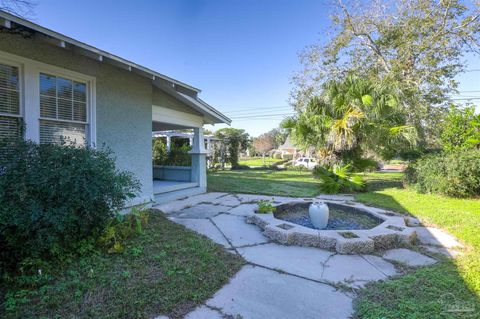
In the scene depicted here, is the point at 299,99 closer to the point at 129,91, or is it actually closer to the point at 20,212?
the point at 129,91

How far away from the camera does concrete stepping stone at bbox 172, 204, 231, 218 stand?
563 cm

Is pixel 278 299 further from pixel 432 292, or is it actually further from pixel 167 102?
pixel 167 102

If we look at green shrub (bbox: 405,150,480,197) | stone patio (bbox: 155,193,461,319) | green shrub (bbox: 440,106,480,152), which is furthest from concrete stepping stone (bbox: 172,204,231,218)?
green shrub (bbox: 440,106,480,152)

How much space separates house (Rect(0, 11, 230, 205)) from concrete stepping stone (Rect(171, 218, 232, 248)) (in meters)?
1.16

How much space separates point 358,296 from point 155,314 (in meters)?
2.05

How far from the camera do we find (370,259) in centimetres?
347

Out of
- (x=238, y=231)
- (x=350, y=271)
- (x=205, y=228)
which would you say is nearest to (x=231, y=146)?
(x=205, y=228)

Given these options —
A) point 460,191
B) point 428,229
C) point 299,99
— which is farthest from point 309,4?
point 428,229

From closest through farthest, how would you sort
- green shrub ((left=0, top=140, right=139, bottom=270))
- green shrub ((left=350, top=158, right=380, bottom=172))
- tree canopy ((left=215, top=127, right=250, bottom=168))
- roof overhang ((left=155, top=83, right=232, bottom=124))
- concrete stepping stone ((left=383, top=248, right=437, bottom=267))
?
1. green shrub ((left=0, top=140, right=139, bottom=270))
2. concrete stepping stone ((left=383, top=248, right=437, bottom=267))
3. roof overhang ((left=155, top=83, right=232, bottom=124))
4. green shrub ((left=350, top=158, right=380, bottom=172))
5. tree canopy ((left=215, top=127, right=250, bottom=168))

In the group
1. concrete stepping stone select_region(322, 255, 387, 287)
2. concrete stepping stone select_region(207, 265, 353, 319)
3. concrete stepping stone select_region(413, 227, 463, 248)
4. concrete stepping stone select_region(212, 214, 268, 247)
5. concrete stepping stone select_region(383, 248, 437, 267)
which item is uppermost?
concrete stepping stone select_region(212, 214, 268, 247)

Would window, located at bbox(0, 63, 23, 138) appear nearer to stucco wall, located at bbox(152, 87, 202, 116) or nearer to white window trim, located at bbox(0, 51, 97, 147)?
white window trim, located at bbox(0, 51, 97, 147)

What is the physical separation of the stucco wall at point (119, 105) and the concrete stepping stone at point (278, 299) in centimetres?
378

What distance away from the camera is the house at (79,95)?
3.69 metres

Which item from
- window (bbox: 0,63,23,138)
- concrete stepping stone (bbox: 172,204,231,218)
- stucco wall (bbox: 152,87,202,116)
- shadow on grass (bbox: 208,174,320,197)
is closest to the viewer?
window (bbox: 0,63,23,138)
